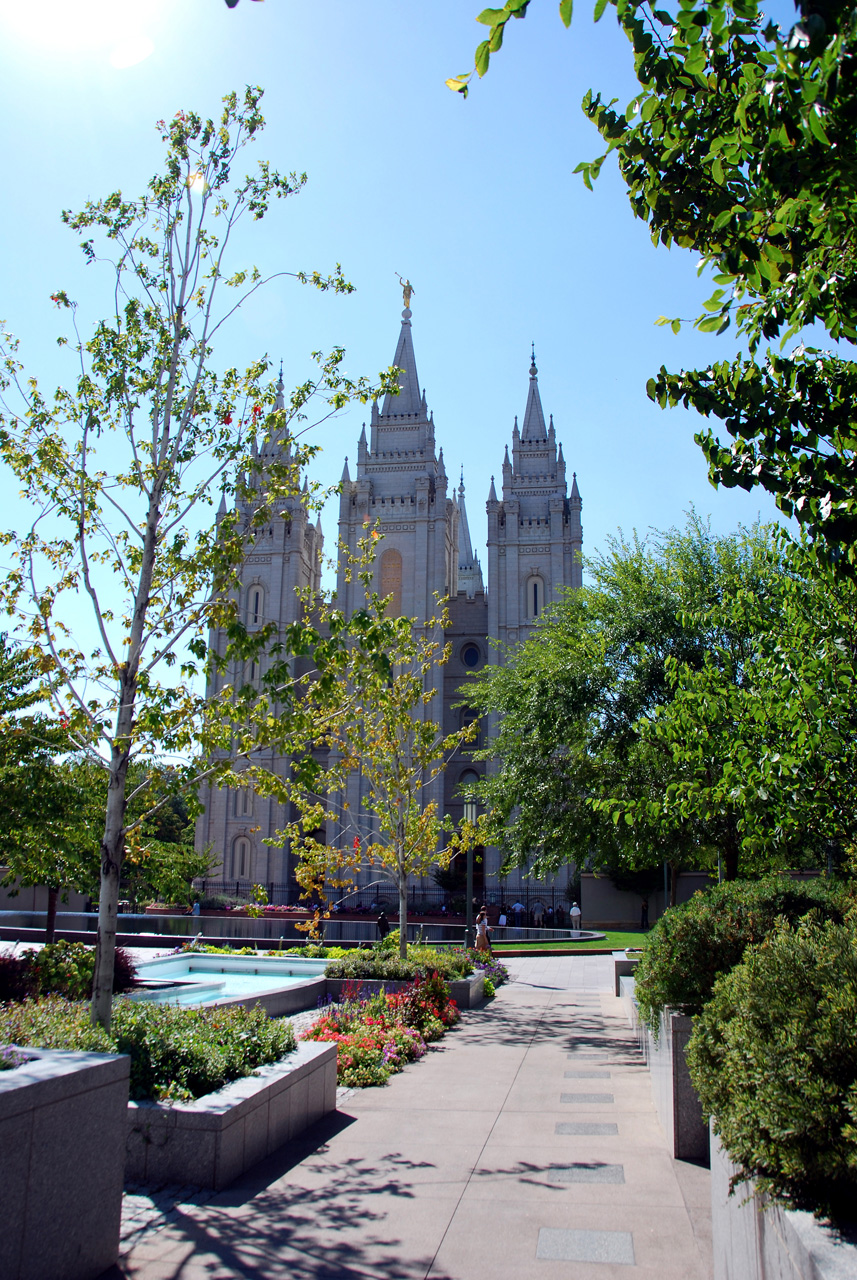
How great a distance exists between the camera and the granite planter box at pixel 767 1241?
2674 mm

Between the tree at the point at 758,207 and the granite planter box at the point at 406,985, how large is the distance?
1009 cm

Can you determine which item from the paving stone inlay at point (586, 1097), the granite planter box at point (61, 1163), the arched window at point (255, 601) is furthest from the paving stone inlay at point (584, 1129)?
the arched window at point (255, 601)

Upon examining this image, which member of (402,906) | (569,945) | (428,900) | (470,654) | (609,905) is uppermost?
(470,654)

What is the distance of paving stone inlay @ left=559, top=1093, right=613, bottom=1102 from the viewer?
8.44 m

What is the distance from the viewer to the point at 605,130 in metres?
5.02

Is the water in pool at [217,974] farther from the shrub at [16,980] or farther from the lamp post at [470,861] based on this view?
the shrub at [16,980]

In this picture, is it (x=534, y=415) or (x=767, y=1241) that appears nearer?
(x=767, y=1241)

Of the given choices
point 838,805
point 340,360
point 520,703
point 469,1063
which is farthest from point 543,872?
point 340,360

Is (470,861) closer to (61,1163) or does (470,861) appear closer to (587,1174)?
(587,1174)

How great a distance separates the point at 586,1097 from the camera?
8.56m

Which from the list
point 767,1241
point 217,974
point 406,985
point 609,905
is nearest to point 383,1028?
point 406,985

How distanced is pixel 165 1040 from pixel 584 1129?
343 centimetres

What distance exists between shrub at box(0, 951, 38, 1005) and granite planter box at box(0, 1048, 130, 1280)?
25.7ft

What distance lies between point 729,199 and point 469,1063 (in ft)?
29.8
